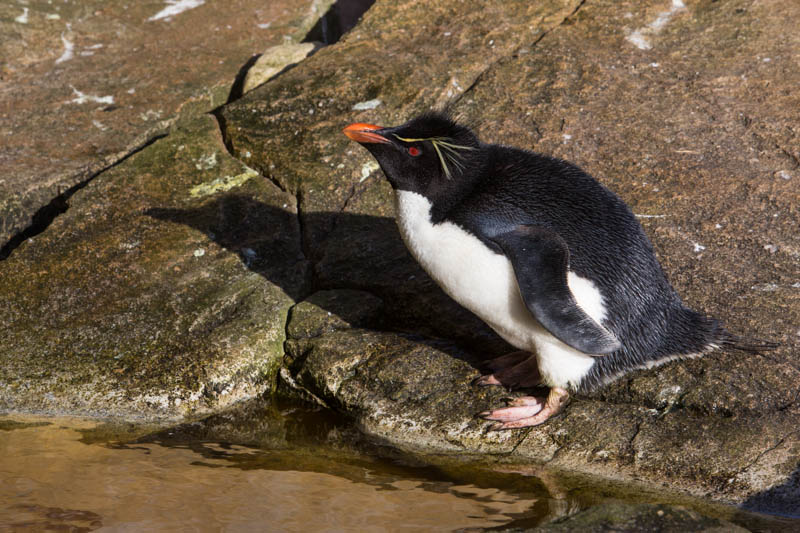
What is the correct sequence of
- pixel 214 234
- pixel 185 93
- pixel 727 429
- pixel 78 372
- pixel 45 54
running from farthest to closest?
pixel 45 54, pixel 185 93, pixel 214 234, pixel 78 372, pixel 727 429

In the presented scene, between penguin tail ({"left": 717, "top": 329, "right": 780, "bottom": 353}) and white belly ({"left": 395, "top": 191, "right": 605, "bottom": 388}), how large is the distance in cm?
49

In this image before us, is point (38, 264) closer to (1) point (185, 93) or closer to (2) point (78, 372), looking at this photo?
(2) point (78, 372)

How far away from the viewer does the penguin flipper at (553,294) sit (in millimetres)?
2398

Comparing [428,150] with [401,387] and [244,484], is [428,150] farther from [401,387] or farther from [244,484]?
[244,484]

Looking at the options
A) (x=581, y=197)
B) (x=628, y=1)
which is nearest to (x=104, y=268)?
(x=581, y=197)

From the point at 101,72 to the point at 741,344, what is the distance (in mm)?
4365

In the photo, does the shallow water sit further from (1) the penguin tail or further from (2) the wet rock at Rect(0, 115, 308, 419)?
(1) the penguin tail

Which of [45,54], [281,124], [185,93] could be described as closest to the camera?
[281,124]

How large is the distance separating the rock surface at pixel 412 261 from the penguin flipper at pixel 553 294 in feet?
1.08

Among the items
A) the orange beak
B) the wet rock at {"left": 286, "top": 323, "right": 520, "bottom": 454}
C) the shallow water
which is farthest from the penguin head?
the shallow water

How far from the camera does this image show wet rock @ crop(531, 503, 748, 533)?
75.5 inches

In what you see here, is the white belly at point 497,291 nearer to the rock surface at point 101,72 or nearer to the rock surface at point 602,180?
the rock surface at point 602,180

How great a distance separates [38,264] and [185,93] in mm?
1794

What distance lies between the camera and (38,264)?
3500 mm
